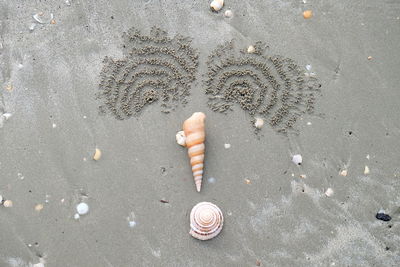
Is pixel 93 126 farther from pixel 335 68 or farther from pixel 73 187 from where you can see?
pixel 335 68

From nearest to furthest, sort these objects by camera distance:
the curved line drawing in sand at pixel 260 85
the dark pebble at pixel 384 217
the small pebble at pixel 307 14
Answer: the dark pebble at pixel 384 217 → the curved line drawing in sand at pixel 260 85 → the small pebble at pixel 307 14

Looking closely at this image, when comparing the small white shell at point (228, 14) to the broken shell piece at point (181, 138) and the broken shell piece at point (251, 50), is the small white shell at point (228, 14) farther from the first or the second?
the broken shell piece at point (181, 138)

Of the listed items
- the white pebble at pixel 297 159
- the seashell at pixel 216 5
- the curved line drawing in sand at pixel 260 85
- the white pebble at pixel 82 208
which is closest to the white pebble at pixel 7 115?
the white pebble at pixel 82 208

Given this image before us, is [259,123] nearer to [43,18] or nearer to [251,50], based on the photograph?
[251,50]

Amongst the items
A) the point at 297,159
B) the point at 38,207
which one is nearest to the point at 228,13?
the point at 297,159

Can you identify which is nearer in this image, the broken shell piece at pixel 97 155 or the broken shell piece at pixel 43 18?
the broken shell piece at pixel 97 155

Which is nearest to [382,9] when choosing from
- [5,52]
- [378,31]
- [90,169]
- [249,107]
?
[378,31]
